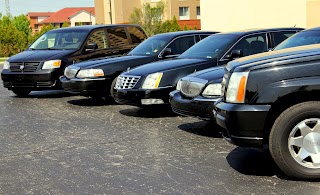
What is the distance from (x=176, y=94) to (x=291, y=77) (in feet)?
9.75

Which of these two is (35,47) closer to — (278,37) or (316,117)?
(278,37)

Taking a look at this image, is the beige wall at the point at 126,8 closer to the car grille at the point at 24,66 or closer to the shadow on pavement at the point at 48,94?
the shadow on pavement at the point at 48,94

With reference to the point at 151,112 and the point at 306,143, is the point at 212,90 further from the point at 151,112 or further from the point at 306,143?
the point at 151,112

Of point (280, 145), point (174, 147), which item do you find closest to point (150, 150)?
point (174, 147)

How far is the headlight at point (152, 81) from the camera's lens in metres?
8.97

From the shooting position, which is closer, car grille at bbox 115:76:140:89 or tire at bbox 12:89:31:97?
car grille at bbox 115:76:140:89

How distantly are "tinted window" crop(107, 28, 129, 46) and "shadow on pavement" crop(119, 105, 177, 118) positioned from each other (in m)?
3.70

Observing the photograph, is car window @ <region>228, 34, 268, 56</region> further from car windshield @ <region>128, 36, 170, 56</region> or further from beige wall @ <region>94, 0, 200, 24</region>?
beige wall @ <region>94, 0, 200, 24</region>

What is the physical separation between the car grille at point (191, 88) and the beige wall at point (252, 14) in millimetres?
26583

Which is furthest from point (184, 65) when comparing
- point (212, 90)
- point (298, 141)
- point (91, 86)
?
point (298, 141)

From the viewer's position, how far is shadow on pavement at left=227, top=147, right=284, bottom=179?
5523 mm

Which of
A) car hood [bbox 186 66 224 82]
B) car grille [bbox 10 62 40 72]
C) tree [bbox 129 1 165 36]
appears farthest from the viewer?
tree [bbox 129 1 165 36]

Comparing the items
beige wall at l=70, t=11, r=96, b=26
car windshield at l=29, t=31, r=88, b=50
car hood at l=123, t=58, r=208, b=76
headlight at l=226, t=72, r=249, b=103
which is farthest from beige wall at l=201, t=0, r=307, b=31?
beige wall at l=70, t=11, r=96, b=26

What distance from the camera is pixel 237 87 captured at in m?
5.27
